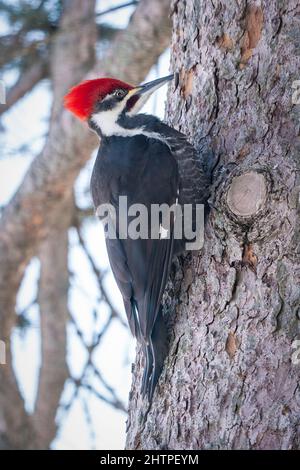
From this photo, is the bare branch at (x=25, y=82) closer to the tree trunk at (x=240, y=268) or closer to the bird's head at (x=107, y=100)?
the bird's head at (x=107, y=100)

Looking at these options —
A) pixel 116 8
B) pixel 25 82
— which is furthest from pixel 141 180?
pixel 25 82

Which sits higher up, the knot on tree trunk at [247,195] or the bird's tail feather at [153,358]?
the knot on tree trunk at [247,195]

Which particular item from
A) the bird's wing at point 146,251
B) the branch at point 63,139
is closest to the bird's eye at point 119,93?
the bird's wing at point 146,251

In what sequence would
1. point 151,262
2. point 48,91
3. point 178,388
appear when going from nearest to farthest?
point 178,388
point 151,262
point 48,91

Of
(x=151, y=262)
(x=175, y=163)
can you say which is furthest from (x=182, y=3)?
(x=151, y=262)

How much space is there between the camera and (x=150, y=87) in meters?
2.93

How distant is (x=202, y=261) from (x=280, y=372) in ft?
1.57

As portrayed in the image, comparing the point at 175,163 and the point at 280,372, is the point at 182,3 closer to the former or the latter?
the point at 175,163

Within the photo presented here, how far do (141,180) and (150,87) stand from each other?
46cm

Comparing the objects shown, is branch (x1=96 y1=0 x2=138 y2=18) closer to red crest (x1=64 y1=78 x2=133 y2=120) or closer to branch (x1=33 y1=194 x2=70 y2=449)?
red crest (x1=64 y1=78 x2=133 y2=120)

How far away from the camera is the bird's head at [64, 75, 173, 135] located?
2.94 m

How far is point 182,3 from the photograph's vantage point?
2869 mm

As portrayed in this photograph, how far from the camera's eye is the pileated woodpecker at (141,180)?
2469mm

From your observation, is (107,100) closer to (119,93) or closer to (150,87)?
(119,93)
